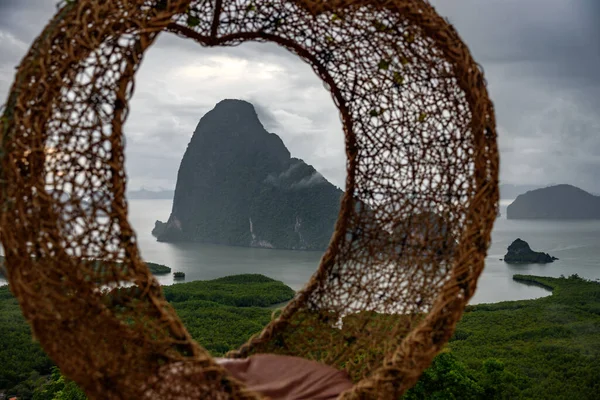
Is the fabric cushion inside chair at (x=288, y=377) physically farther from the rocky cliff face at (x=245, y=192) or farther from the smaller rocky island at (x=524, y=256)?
the rocky cliff face at (x=245, y=192)

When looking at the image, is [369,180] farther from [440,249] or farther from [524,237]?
[524,237]

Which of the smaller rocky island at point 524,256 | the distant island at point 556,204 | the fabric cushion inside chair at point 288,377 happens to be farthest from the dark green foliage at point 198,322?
the distant island at point 556,204

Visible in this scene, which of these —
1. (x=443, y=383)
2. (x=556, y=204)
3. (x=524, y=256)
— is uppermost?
(x=556, y=204)

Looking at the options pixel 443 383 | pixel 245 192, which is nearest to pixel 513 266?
pixel 443 383

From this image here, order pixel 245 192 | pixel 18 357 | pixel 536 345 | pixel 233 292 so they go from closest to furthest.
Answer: pixel 18 357 < pixel 536 345 < pixel 233 292 < pixel 245 192

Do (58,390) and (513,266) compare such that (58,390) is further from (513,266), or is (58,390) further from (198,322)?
(513,266)

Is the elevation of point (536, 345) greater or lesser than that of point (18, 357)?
greater

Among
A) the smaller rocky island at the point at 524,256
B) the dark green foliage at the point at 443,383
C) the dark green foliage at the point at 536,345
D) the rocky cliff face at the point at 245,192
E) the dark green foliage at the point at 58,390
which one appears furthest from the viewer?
the rocky cliff face at the point at 245,192

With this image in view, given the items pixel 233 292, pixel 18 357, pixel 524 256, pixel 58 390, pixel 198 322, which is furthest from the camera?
pixel 524 256
